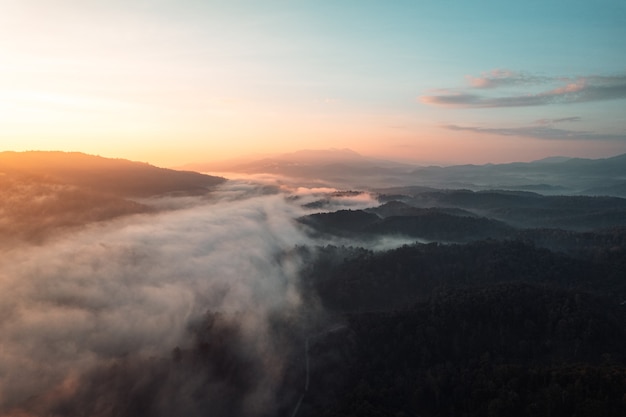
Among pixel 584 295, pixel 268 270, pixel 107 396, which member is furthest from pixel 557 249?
pixel 107 396

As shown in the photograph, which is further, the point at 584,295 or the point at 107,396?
the point at 584,295

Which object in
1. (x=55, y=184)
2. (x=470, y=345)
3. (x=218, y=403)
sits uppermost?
(x=55, y=184)

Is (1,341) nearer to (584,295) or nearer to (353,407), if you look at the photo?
(353,407)

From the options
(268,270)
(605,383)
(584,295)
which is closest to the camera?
(605,383)

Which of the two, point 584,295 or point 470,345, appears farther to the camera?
point 584,295

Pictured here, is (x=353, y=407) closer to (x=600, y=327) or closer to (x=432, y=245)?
(x=600, y=327)

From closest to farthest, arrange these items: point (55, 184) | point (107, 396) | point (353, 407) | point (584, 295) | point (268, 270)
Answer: point (353, 407), point (107, 396), point (584, 295), point (268, 270), point (55, 184)

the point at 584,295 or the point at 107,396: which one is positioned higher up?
the point at 584,295

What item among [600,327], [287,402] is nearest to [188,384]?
[287,402]

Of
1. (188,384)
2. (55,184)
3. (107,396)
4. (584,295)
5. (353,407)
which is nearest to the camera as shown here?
(353,407)
